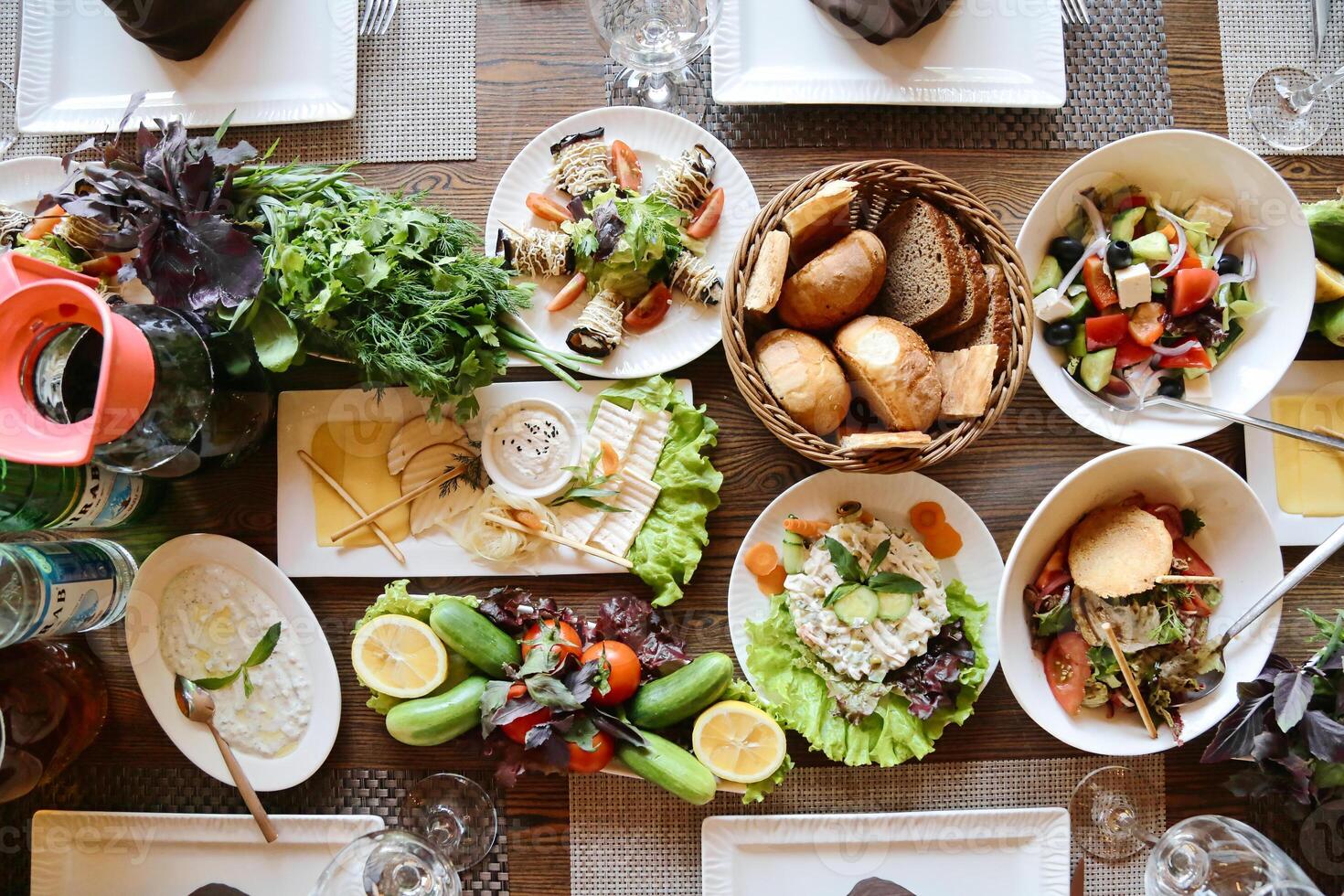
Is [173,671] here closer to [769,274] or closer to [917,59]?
[769,274]

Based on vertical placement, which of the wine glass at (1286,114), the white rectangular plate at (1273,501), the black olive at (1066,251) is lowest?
the white rectangular plate at (1273,501)

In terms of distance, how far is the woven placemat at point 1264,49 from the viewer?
1.93 m

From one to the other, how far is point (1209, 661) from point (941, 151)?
3.99 feet

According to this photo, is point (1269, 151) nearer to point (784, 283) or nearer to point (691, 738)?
point (784, 283)

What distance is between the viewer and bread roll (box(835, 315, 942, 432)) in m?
1.62

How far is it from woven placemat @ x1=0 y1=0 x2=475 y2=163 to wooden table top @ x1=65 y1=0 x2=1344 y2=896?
3 centimetres

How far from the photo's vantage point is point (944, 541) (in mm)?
1809

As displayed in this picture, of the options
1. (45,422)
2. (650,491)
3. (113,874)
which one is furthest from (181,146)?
(113,874)

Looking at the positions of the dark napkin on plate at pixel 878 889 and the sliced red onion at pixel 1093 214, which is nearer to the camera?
the dark napkin on plate at pixel 878 889

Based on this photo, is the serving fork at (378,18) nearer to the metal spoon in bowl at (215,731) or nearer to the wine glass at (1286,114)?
the metal spoon in bowl at (215,731)

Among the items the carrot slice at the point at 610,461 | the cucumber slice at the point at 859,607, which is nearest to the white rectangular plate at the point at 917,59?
the carrot slice at the point at 610,461

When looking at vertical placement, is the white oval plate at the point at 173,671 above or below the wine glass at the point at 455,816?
above

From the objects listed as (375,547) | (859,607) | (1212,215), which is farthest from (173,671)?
(1212,215)

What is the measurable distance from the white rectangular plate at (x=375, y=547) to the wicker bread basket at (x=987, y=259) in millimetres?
263
